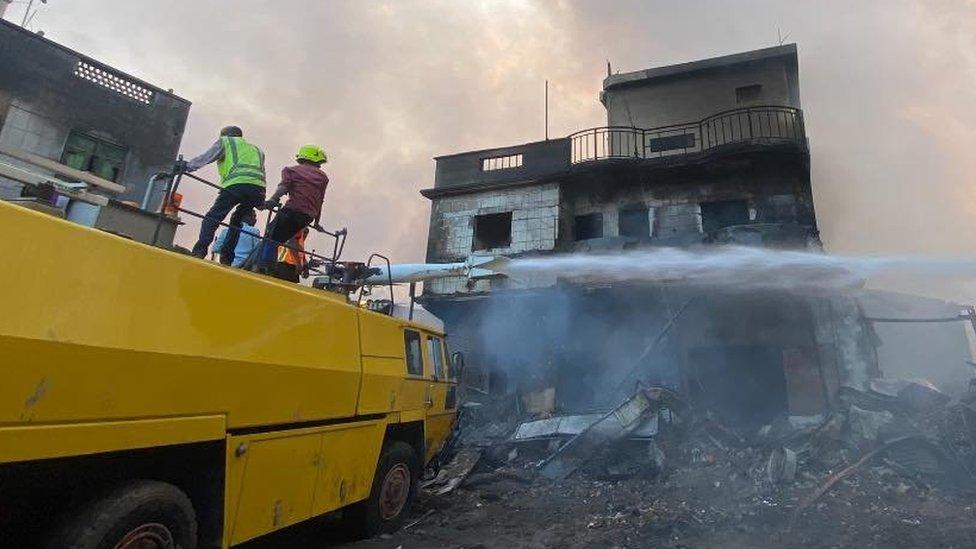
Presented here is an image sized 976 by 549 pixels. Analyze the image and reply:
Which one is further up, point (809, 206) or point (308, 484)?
point (809, 206)

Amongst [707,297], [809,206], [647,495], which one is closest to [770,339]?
[707,297]

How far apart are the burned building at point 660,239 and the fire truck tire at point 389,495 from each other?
17.8 ft

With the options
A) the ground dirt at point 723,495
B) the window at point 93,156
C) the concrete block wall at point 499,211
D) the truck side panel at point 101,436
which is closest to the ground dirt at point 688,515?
the ground dirt at point 723,495

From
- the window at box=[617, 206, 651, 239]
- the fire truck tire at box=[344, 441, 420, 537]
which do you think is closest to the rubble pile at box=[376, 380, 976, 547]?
the fire truck tire at box=[344, 441, 420, 537]

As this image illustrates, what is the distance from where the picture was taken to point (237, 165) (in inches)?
214

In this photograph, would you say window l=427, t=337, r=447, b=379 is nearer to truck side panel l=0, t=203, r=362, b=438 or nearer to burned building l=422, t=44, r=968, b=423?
truck side panel l=0, t=203, r=362, b=438

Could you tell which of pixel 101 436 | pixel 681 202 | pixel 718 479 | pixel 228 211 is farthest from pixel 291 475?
pixel 681 202

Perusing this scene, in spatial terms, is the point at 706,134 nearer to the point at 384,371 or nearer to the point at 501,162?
the point at 501,162

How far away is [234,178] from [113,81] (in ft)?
Result: 34.5

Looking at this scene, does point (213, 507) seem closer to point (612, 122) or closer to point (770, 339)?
point (770, 339)

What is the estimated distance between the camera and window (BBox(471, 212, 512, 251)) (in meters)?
17.1

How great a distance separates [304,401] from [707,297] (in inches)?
459

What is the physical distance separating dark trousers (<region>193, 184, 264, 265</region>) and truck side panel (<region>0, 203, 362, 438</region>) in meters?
1.48

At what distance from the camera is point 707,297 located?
1311 centimetres
